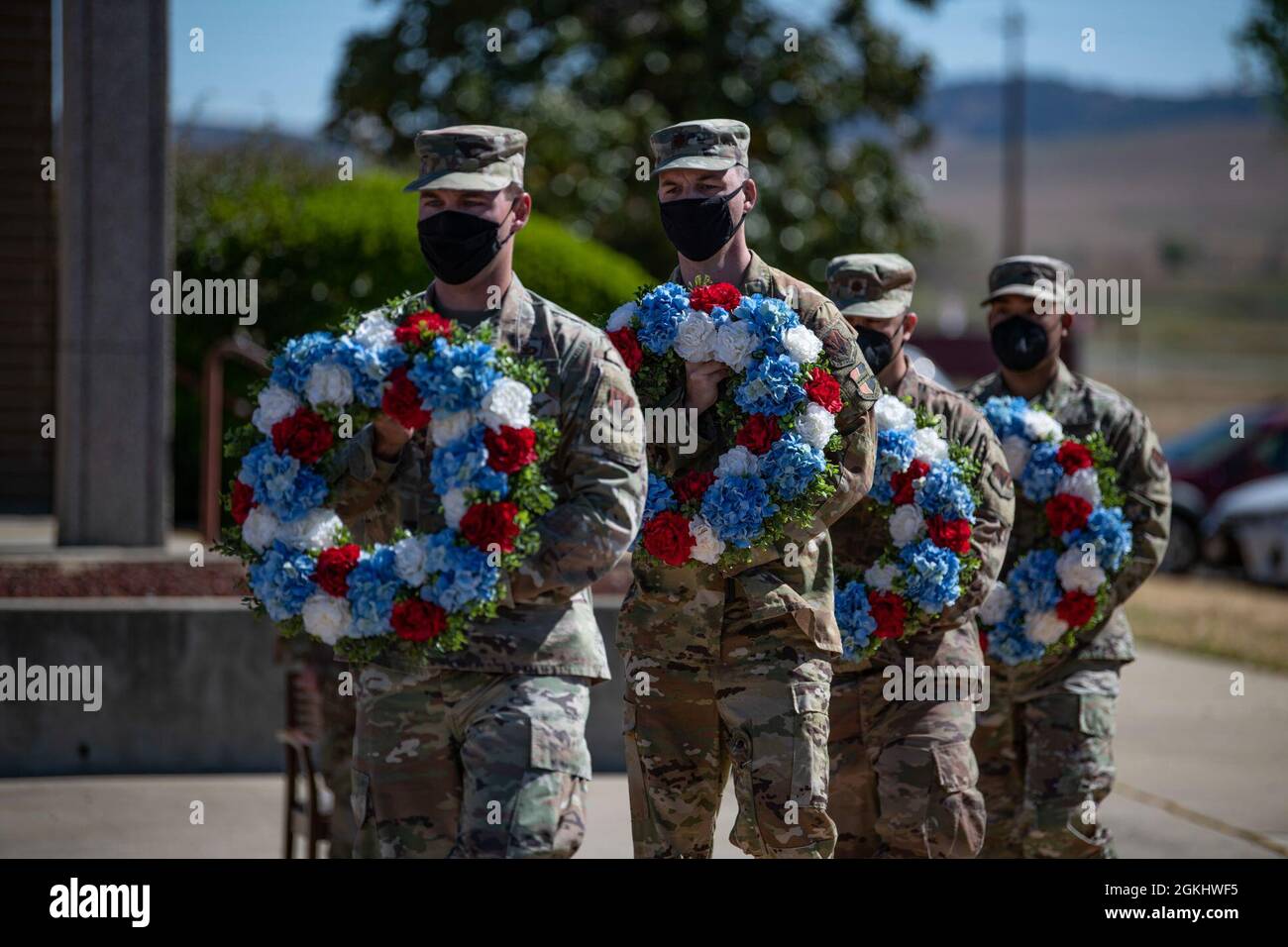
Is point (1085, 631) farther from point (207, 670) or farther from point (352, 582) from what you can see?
point (207, 670)

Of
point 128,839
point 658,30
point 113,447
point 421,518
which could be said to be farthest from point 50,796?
point 658,30

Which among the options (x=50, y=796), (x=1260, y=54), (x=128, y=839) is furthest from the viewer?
(x=1260, y=54)

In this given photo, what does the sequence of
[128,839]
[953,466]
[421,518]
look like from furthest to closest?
1. [128,839]
2. [953,466]
3. [421,518]

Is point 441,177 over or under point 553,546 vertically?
over

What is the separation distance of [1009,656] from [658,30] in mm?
20110

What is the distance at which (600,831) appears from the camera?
8.98m

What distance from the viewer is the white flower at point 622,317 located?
605 centimetres

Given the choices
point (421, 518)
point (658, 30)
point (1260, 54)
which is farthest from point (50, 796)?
point (1260, 54)

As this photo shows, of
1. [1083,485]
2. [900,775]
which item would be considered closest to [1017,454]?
[1083,485]

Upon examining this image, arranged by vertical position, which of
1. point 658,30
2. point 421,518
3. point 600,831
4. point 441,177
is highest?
point 658,30

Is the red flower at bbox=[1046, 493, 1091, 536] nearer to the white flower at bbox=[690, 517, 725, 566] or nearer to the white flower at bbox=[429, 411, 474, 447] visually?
the white flower at bbox=[690, 517, 725, 566]

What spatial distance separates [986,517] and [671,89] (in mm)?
19474

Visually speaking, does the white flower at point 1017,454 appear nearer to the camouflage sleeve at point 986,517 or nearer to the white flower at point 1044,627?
the camouflage sleeve at point 986,517
